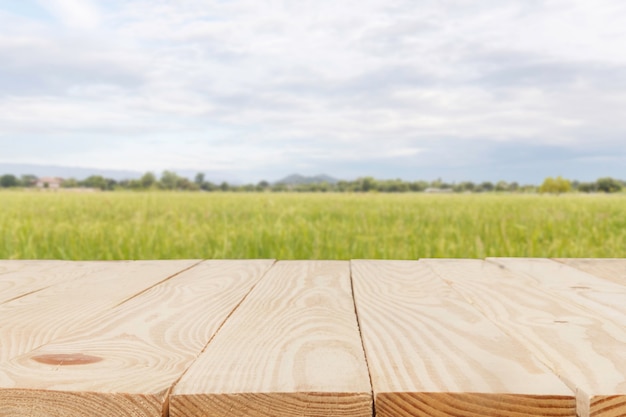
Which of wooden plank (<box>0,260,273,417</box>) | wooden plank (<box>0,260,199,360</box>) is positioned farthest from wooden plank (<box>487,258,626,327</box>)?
wooden plank (<box>0,260,199,360</box>)

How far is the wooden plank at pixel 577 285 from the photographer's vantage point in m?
1.21

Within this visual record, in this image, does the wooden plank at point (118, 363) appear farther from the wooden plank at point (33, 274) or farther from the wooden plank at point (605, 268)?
the wooden plank at point (605, 268)

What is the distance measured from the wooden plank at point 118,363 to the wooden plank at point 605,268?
4.03 feet

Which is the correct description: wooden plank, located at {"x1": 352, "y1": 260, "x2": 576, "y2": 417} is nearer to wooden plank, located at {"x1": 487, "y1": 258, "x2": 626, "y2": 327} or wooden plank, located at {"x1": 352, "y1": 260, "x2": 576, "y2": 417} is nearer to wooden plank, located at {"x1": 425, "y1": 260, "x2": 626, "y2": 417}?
wooden plank, located at {"x1": 425, "y1": 260, "x2": 626, "y2": 417}

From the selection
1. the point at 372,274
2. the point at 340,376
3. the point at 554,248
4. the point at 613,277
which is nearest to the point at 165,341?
the point at 340,376

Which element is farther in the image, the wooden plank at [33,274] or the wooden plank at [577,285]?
the wooden plank at [33,274]

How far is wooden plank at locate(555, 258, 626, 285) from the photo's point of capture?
176cm

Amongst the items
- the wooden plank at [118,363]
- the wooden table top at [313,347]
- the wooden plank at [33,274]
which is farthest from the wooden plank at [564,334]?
the wooden plank at [33,274]

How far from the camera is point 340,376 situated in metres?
0.72

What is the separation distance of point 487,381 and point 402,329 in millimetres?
269

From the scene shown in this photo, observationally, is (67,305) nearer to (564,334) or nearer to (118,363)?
(118,363)

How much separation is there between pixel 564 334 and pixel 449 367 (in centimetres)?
31

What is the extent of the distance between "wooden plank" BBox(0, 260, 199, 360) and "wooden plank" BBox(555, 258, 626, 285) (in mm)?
1388

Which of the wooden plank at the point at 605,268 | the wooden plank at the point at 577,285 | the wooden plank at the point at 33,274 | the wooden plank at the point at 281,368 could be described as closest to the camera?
the wooden plank at the point at 281,368
